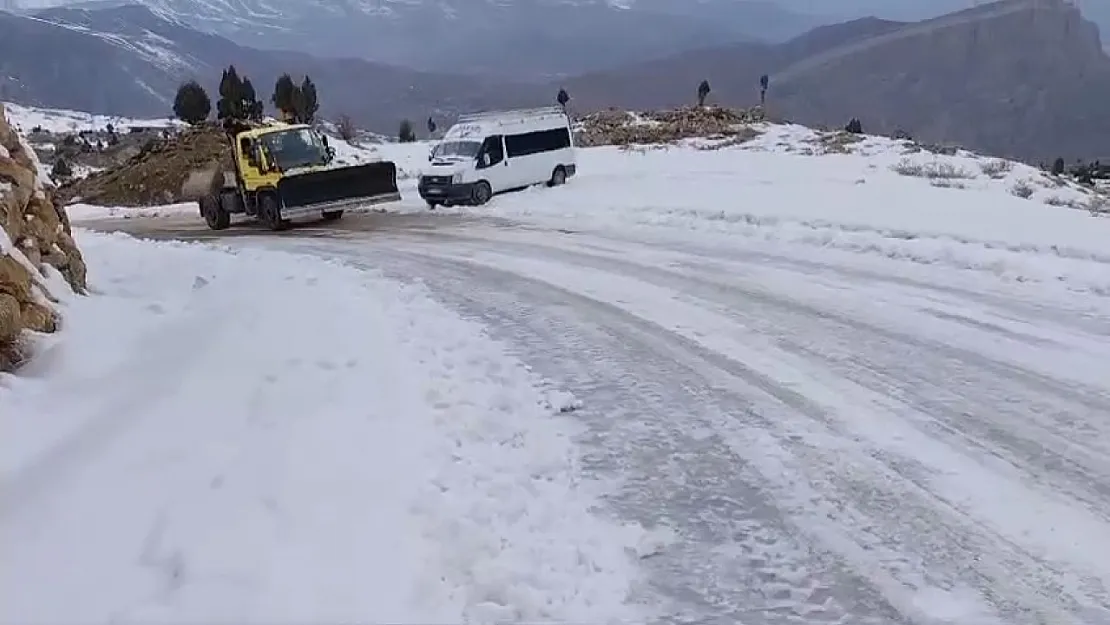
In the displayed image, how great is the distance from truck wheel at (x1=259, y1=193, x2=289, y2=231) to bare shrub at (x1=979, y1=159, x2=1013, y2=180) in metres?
18.4

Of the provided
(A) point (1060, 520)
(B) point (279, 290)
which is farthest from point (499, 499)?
(B) point (279, 290)

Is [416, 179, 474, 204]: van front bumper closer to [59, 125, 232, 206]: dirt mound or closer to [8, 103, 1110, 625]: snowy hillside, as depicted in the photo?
[8, 103, 1110, 625]: snowy hillside

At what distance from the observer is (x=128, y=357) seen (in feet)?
26.9

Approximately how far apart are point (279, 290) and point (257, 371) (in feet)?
12.2

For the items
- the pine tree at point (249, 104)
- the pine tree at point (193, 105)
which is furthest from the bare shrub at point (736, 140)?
the pine tree at point (193, 105)

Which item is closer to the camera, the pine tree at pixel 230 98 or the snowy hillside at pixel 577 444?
the snowy hillside at pixel 577 444

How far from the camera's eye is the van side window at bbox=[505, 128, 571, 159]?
24.9 meters

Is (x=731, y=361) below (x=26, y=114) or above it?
below

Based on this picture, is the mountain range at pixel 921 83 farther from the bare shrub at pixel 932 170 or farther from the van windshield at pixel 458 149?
the van windshield at pixel 458 149

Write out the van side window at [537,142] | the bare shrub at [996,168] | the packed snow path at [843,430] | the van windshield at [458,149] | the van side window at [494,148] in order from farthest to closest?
1. the bare shrub at [996,168]
2. the van side window at [537,142]
3. the van side window at [494,148]
4. the van windshield at [458,149]
5. the packed snow path at [843,430]

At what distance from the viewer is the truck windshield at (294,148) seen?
2153 centimetres

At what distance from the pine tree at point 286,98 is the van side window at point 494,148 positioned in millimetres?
17658

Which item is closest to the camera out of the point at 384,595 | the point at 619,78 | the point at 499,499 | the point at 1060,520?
the point at 384,595

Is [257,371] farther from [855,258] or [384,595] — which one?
[855,258]
